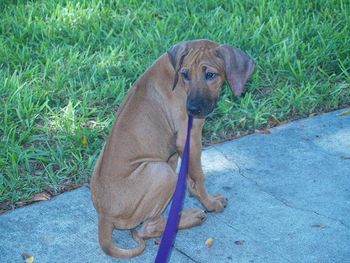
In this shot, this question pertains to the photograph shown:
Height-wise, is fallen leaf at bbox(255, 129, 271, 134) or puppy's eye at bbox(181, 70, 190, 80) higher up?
puppy's eye at bbox(181, 70, 190, 80)

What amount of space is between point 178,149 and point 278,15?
3.67m

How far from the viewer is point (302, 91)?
6.52 metres

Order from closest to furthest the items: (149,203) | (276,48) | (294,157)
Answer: (149,203) → (294,157) → (276,48)

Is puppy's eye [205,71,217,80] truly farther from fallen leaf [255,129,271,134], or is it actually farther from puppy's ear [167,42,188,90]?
fallen leaf [255,129,271,134]

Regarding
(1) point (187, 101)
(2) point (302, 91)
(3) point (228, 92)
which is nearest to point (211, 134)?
(3) point (228, 92)

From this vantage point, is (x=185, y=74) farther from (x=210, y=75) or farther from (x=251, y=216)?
(x=251, y=216)

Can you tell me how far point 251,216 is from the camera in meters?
4.79

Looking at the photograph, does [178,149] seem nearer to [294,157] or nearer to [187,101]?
[187,101]

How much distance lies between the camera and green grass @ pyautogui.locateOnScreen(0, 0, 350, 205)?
18.5ft

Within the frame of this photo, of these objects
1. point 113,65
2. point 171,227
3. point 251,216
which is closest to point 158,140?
point 251,216

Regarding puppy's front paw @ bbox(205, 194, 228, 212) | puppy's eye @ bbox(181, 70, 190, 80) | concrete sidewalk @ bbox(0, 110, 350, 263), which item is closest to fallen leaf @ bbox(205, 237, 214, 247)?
concrete sidewalk @ bbox(0, 110, 350, 263)

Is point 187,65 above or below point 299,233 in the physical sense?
above

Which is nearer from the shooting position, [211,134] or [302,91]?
[211,134]

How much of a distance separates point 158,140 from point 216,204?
0.66 meters
